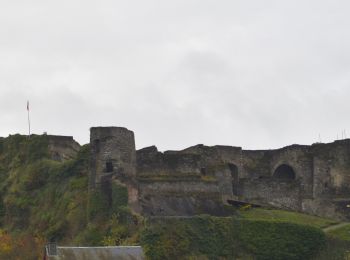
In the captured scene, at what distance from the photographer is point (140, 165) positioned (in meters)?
67.2

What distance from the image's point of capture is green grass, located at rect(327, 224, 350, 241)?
60.8 meters

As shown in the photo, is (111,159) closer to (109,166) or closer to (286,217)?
(109,166)

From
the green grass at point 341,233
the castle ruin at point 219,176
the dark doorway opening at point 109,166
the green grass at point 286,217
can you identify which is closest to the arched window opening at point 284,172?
the castle ruin at point 219,176

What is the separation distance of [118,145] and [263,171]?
626 inches

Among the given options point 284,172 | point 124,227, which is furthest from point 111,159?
point 284,172

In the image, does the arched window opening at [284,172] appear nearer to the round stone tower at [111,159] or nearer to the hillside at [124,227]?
the hillside at [124,227]

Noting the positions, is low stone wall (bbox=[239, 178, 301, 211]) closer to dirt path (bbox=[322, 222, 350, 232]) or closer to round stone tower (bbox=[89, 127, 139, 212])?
dirt path (bbox=[322, 222, 350, 232])

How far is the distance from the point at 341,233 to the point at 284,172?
15493mm

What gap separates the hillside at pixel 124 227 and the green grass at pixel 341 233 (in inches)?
2.2

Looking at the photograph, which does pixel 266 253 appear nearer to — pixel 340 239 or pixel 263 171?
pixel 340 239

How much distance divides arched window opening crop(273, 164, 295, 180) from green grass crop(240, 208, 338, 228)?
787cm

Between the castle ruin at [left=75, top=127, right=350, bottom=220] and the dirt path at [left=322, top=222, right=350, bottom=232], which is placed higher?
the castle ruin at [left=75, top=127, right=350, bottom=220]

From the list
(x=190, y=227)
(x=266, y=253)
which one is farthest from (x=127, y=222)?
(x=266, y=253)

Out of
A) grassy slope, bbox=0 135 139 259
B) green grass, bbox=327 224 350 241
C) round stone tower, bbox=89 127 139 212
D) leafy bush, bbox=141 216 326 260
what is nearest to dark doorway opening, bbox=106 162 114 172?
round stone tower, bbox=89 127 139 212
